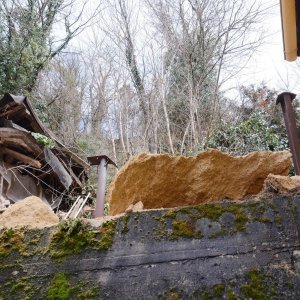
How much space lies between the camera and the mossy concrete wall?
3.86 feet

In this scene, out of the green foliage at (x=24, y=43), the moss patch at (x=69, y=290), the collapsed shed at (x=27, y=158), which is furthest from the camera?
the green foliage at (x=24, y=43)

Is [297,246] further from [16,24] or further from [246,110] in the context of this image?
[16,24]

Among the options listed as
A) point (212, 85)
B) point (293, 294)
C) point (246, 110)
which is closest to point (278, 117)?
point (246, 110)

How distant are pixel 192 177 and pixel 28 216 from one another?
949 millimetres

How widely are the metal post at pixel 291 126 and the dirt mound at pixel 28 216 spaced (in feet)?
5.22

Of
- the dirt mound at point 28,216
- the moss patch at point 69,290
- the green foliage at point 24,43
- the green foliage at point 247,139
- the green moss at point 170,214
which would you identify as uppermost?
the green foliage at point 24,43

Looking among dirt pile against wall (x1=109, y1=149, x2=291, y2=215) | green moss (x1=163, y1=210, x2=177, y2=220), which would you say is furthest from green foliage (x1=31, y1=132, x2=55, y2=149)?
green moss (x1=163, y1=210, x2=177, y2=220)

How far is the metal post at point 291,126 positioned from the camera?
2.04 m

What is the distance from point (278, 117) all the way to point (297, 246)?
389 inches

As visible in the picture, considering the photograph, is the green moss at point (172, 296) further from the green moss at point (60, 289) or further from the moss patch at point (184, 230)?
the green moss at point (60, 289)

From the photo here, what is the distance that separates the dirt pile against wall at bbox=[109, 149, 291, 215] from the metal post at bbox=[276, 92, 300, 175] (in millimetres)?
339

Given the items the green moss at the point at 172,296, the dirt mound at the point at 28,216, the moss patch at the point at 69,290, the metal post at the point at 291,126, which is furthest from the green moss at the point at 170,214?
the metal post at the point at 291,126

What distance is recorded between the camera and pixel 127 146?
9.81 meters

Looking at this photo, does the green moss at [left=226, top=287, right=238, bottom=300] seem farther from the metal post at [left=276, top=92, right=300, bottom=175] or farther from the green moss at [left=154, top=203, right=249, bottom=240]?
the metal post at [left=276, top=92, right=300, bottom=175]
